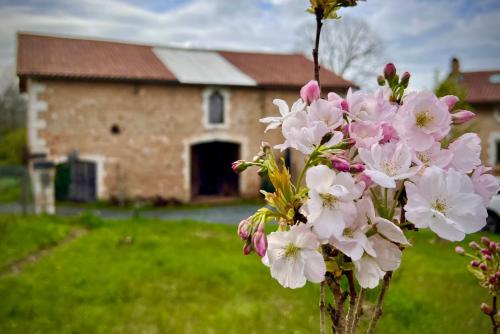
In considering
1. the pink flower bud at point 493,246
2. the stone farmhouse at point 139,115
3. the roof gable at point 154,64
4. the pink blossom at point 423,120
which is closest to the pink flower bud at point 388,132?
the pink blossom at point 423,120

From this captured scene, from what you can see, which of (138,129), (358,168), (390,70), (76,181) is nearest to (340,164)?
(358,168)

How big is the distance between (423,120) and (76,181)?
15309 millimetres

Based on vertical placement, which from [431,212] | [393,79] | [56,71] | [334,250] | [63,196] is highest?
[56,71]

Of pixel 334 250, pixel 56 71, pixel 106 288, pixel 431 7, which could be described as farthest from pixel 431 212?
pixel 56 71

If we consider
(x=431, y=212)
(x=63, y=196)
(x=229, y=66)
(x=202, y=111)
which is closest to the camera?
(x=431, y=212)

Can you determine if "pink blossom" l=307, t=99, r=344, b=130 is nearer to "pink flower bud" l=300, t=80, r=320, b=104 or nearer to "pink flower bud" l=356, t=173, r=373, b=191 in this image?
"pink flower bud" l=300, t=80, r=320, b=104

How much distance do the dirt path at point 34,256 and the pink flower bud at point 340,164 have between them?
23.1ft

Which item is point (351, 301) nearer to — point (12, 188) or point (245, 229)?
point (245, 229)

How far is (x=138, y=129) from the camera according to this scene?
15.4 meters

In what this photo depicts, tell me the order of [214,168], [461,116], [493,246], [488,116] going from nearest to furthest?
[461,116] → [493,246] → [214,168] → [488,116]

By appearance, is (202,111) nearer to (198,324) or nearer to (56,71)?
(56,71)

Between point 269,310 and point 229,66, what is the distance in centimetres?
1449

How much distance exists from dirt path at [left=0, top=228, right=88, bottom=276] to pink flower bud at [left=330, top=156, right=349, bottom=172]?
277 inches

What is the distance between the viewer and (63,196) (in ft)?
50.3
